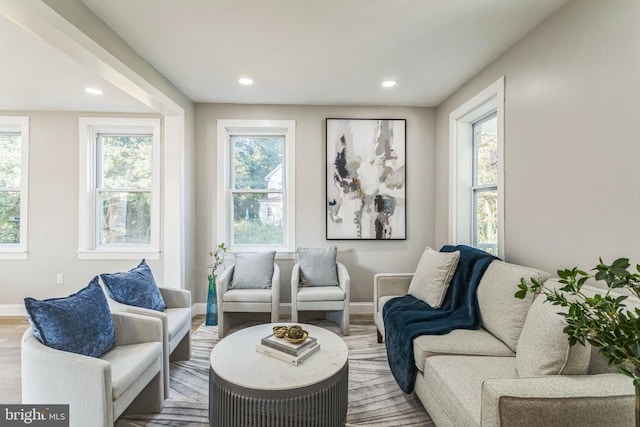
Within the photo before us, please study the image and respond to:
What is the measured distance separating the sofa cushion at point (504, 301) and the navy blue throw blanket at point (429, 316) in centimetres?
8

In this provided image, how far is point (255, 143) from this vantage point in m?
4.04

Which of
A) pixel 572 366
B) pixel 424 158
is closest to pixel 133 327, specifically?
pixel 572 366

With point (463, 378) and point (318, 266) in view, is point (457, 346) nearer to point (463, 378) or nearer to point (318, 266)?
point (463, 378)

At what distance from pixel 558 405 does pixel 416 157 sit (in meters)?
3.17

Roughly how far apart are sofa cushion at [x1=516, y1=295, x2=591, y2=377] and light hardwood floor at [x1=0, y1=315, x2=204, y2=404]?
10.2 feet

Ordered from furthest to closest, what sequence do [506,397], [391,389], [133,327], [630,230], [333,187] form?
[333,187] < [391,389] < [133,327] < [630,230] < [506,397]

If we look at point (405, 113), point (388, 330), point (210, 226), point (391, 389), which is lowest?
point (391, 389)

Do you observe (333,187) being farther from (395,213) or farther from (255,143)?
(255,143)

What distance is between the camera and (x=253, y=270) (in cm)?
347

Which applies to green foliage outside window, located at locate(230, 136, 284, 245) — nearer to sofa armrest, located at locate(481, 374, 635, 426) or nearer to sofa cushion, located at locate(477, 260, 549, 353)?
sofa cushion, located at locate(477, 260, 549, 353)

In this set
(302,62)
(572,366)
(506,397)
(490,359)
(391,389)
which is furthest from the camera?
(302,62)

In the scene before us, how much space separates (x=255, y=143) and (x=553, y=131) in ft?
10.2

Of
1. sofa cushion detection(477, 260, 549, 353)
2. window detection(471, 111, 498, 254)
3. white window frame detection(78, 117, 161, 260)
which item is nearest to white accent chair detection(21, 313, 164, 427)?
sofa cushion detection(477, 260, 549, 353)

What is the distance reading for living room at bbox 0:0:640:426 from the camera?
1685 mm
